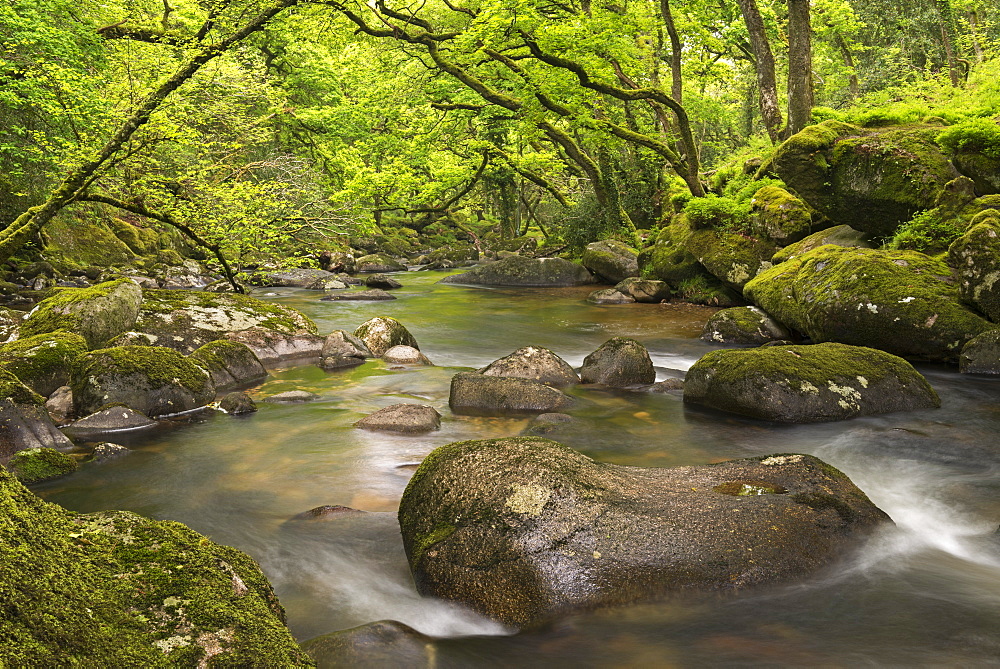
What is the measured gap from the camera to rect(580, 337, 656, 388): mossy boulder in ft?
30.1

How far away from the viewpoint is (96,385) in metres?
7.57

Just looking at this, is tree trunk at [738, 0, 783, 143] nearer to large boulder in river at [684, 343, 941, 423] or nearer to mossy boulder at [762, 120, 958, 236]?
mossy boulder at [762, 120, 958, 236]

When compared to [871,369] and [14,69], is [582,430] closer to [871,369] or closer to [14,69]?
[871,369]

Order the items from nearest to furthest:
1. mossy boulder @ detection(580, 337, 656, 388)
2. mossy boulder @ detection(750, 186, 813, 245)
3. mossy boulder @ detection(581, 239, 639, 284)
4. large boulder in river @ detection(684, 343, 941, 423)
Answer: large boulder in river @ detection(684, 343, 941, 423) → mossy boulder @ detection(580, 337, 656, 388) → mossy boulder @ detection(750, 186, 813, 245) → mossy boulder @ detection(581, 239, 639, 284)

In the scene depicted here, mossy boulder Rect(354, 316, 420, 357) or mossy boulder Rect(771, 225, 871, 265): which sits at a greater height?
mossy boulder Rect(771, 225, 871, 265)

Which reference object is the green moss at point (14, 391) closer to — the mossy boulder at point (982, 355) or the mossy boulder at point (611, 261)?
the mossy boulder at point (982, 355)

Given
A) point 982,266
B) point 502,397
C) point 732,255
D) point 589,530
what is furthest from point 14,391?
point 732,255

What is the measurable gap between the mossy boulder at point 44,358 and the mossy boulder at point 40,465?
2.33 metres

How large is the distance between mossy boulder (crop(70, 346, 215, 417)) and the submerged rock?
2255 mm

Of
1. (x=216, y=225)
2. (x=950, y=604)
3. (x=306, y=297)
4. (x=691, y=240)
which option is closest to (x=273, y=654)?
(x=950, y=604)

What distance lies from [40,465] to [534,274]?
60.6ft

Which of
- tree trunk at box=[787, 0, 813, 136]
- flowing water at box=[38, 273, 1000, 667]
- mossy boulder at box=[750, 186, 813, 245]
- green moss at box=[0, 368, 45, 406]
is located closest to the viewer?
flowing water at box=[38, 273, 1000, 667]

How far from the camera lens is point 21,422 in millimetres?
6184

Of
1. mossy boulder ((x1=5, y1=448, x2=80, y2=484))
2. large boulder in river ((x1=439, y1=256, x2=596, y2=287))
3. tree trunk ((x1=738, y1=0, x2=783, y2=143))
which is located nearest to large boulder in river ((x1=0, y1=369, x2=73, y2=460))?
mossy boulder ((x1=5, y1=448, x2=80, y2=484))
